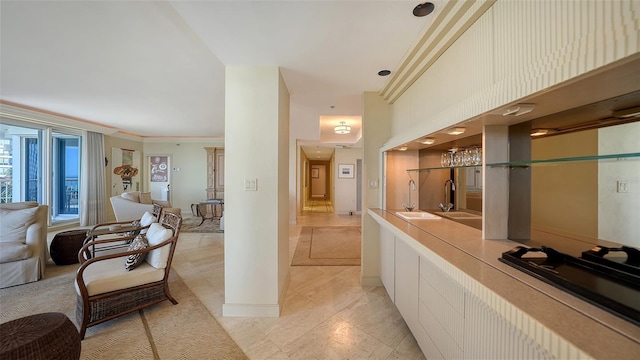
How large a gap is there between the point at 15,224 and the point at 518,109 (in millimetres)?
5191

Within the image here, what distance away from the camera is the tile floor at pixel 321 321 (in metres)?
1.76

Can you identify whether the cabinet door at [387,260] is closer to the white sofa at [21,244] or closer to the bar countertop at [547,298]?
the bar countertop at [547,298]

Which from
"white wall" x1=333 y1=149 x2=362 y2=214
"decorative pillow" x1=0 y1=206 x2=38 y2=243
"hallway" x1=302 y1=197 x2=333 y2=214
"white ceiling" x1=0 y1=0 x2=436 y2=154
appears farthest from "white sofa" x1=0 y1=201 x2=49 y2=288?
"white wall" x1=333 y1=149 x2=362 y2=214

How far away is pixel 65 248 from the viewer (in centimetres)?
333

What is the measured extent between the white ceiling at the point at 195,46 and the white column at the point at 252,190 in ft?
0.86

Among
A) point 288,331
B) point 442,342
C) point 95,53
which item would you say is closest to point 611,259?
point 442,342

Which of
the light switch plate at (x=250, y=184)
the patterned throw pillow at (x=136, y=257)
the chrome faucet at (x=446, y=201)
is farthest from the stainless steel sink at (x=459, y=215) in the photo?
the patterned throw pillow at (x=136, y=257)

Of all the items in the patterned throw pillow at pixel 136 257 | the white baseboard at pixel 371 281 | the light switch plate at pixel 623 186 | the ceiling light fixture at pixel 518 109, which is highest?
the ceiling light fixture at pixel 518 109

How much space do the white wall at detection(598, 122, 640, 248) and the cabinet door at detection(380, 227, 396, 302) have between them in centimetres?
150

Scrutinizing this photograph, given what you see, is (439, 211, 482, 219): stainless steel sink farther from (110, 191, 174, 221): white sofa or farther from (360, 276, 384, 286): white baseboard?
(110, 191, 174, 221): white sofa

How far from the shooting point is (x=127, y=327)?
1990 millimetres

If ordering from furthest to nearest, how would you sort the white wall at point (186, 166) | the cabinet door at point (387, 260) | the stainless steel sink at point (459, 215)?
the white wall at point (186, 166) → the cabinet door at point (387, 260) → the stainless steel sink at point (459, 215)

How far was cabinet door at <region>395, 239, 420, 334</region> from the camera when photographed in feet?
5.75

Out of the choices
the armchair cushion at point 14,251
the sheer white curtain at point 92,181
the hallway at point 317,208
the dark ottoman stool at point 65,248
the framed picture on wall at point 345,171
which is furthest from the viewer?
the hallway at point 317,208
